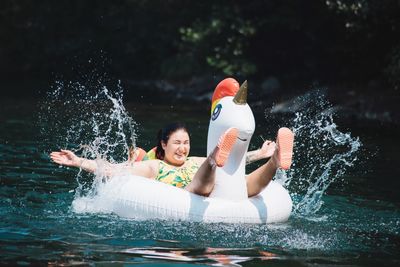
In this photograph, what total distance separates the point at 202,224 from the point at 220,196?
1.18 ft

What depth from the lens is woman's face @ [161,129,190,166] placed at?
7.18 m

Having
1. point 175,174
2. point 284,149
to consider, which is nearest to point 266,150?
point 175,174

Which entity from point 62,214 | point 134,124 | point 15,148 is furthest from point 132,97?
point 62,214

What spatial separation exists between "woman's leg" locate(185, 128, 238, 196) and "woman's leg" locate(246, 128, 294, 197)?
0.41 metres

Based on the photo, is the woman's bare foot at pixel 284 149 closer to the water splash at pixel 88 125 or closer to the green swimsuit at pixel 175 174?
the green swimsuit at pixel 175 174

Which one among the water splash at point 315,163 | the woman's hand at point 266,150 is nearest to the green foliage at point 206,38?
the water splash at point 315,163

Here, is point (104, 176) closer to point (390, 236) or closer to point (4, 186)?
point (4, 186)

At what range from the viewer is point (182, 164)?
23.9 feet

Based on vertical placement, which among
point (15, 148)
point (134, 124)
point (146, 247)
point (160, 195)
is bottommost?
point (146, 247)

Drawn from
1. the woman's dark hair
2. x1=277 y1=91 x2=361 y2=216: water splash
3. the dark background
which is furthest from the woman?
the dark background

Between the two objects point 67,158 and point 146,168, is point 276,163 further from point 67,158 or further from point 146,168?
point 67,158

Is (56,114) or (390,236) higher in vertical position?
(56,114)

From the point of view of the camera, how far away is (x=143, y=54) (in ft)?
87.8

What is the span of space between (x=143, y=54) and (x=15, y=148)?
53.6 ft
